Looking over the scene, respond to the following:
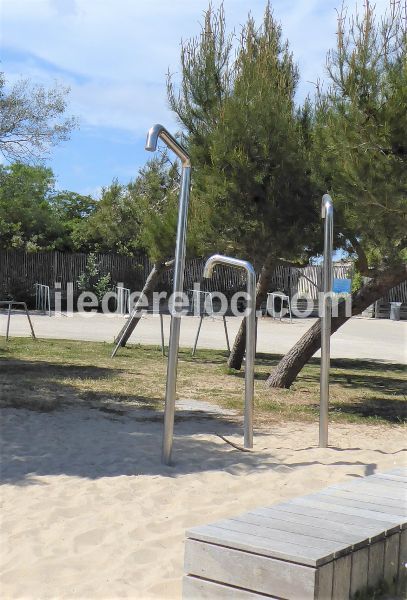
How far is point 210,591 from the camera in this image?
3113 mm

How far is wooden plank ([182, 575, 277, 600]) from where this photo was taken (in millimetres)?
3045

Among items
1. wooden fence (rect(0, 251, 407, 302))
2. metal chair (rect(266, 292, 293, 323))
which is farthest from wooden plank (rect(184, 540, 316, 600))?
metal chair (rect(266, 292, 293, 323))

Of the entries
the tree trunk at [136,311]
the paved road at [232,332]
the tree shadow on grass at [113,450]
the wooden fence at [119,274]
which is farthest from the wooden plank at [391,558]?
the wooden fence at [119,274]

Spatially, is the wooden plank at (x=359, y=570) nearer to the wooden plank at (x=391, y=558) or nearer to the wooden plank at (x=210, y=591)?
the wooden plank at (x=391, y=558)

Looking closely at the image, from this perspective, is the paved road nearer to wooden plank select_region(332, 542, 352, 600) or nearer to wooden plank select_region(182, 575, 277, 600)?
wooden plank select_region(332, 542, 352, 600)

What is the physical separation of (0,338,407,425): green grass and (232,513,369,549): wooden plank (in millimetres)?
4438

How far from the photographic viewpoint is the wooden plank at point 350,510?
3.48 metres

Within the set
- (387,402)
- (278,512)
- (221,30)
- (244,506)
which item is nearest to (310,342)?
(387,402)

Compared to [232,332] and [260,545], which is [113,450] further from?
[232,332]

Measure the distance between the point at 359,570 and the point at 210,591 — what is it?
22.9 inches

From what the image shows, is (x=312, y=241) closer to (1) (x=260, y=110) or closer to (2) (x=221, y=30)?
(1) (x=260, y=110)

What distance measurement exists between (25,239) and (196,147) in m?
17.0

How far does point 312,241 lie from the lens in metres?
10.5

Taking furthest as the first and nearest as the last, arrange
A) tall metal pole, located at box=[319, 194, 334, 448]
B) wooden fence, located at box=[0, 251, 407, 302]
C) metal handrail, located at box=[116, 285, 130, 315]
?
wooden fence, located at box=[0, 251, 407, 302]
metal handrail, located at box=[116, 285, 130, 315]
tall metal pole, located at box=[319, 194, 334, 448]
